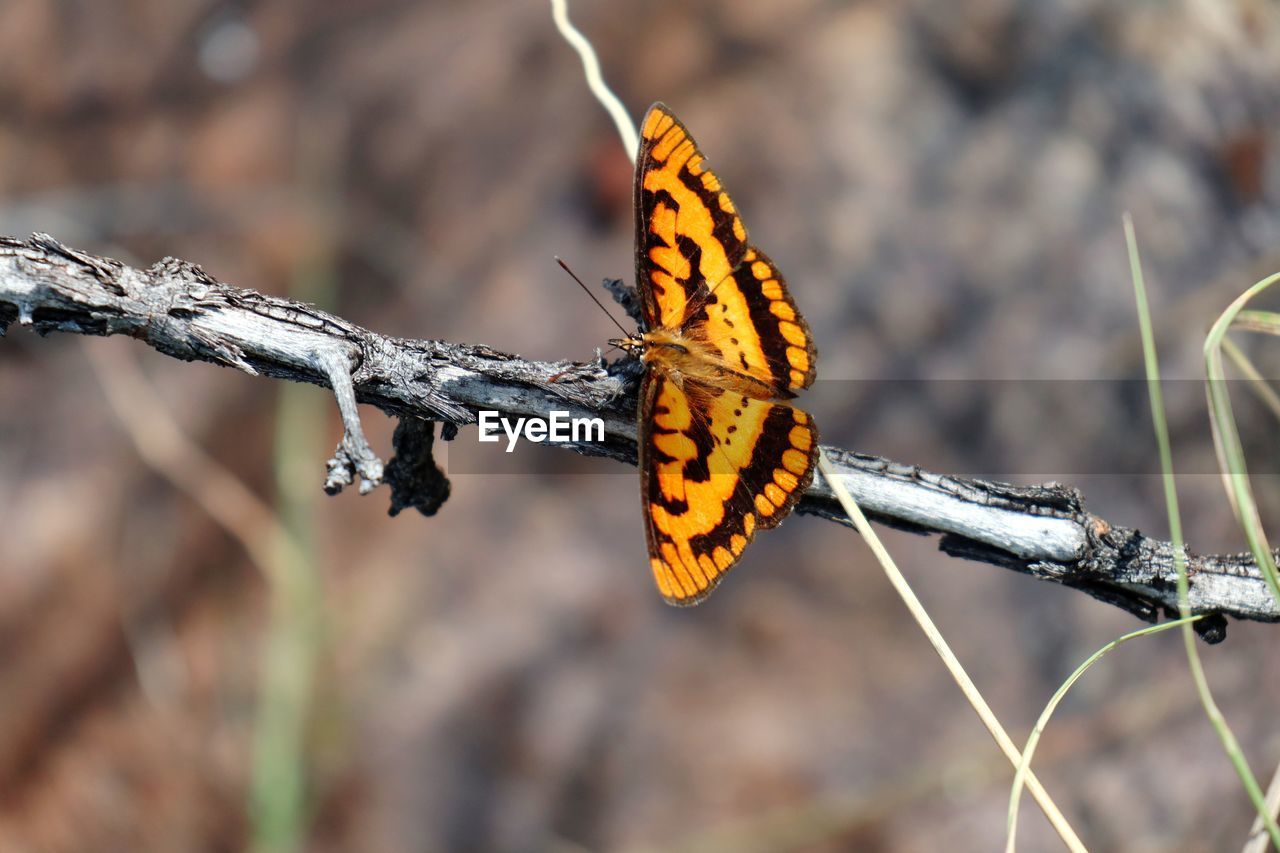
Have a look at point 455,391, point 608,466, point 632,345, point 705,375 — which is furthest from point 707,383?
point 608,466

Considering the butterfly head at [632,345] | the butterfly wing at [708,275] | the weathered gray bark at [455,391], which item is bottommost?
the weathered gray bark at [455,391]

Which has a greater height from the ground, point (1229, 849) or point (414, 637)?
point (414, 637)

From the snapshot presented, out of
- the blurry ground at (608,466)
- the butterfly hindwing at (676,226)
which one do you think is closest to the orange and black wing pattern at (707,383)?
the butterfly hindwing at (676,226)

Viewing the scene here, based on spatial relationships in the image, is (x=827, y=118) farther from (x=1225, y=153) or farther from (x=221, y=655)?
(x=221, y=655)

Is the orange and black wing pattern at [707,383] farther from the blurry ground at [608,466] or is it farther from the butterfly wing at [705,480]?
the blurry ground at [608,466]

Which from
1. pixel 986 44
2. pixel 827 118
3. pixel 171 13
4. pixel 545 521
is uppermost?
pixel 171 13

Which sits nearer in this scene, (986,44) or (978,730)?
(978,730)

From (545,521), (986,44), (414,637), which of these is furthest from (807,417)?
(986,44)
